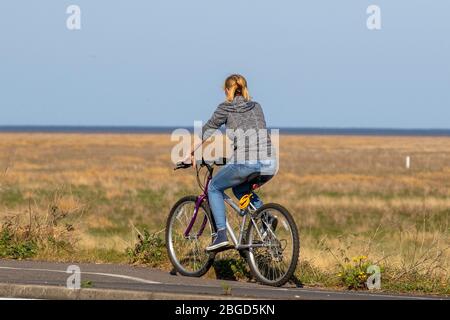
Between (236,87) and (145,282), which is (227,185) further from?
(145,282)

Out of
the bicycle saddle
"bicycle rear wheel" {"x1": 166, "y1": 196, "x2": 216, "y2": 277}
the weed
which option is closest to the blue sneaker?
"bicycle rear wheel" {"x1": 166, "y1": 196, "x2": 216, "y2": 277}

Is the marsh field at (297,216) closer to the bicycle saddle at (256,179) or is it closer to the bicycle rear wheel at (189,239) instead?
the bicycle rear wheel at (189,239)

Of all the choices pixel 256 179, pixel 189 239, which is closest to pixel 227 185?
pixel 256 179

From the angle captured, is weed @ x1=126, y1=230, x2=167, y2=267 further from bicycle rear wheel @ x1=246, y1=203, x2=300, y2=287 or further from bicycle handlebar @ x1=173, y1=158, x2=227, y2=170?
bicycle rear wheel @ x1=246, y1=203, x2=300, y2=287

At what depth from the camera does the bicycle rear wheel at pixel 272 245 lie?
1002 centimetres

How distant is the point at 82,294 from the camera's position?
9.16 metres

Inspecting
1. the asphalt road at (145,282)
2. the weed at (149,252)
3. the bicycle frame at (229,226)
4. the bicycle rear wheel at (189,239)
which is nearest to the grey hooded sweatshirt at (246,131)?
the bicycle frame at (229,226)

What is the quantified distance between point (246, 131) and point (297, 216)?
674 inches

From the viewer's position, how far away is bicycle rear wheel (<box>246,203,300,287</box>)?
10.0 metres

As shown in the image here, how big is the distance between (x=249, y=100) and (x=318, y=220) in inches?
647

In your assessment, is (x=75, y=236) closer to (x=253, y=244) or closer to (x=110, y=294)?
(x=253, y=244)

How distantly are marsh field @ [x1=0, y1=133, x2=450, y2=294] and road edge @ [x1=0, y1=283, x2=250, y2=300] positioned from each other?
2246 mm

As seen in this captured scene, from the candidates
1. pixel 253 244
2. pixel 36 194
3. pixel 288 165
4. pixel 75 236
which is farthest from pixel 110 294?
pixel 288 165
